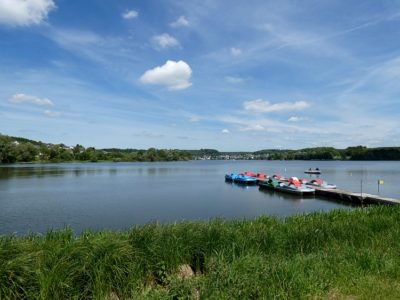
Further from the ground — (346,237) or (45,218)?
(346,237)

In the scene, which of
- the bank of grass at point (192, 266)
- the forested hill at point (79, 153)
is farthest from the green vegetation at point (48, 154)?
the bank of grass at point (192, 266)

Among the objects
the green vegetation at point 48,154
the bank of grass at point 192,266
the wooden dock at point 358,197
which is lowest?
the wooden dock at point 358,197

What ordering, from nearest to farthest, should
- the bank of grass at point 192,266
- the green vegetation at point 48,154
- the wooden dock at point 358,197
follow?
the bank of grass at point 192,266, the wooden dock at point 358,197, the green vegetation at point 48,154

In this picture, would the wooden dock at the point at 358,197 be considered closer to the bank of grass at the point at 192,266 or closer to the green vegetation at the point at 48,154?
the bank of grass at the point at 192,266

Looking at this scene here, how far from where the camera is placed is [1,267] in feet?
19.0

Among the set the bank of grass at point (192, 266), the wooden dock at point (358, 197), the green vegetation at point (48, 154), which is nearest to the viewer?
the bank of grass at point (192, 266)

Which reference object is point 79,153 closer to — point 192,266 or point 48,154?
point 48,154

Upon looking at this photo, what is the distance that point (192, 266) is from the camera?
8672 mm

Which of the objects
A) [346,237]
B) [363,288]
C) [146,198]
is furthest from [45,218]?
[363,288]

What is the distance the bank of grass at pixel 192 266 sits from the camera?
236 inches

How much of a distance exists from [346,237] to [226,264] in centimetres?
533

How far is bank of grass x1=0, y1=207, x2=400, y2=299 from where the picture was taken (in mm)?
5992

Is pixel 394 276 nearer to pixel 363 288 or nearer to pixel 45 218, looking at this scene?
pixel 363 288

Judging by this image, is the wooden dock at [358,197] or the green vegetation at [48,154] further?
the green vegetation at [48,154]
